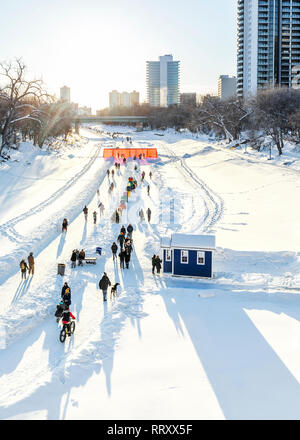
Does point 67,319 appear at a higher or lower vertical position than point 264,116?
lower

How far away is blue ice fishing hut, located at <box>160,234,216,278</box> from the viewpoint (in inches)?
704

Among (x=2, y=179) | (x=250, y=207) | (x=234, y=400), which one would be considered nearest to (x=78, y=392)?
(x=234, y=400)

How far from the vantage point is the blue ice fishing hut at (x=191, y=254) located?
1789 cm

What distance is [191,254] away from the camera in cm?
1800

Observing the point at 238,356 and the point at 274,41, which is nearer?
the point at 238,356

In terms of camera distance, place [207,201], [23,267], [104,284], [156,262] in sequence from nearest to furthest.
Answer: [104,284] → [23,267] → [156,262] → [207,201]

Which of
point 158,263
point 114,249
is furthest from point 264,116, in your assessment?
point 158,263

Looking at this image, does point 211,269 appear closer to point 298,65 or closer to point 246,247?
point 246,247

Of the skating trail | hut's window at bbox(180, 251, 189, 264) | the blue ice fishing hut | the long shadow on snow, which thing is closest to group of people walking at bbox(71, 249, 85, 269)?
the skating trail

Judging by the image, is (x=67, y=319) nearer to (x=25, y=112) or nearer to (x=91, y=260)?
(x=91, y=260)

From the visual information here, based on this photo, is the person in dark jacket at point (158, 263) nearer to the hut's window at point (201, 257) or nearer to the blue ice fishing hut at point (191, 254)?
the blue ice fishing hut at point (191, 254)

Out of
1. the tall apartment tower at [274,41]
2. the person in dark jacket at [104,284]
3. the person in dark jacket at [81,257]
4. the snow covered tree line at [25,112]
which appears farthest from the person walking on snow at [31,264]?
the tall apartment tower at [274,41]

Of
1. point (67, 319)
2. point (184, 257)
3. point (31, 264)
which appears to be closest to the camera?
point (67, 319)

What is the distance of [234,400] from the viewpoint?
31.3 ft
